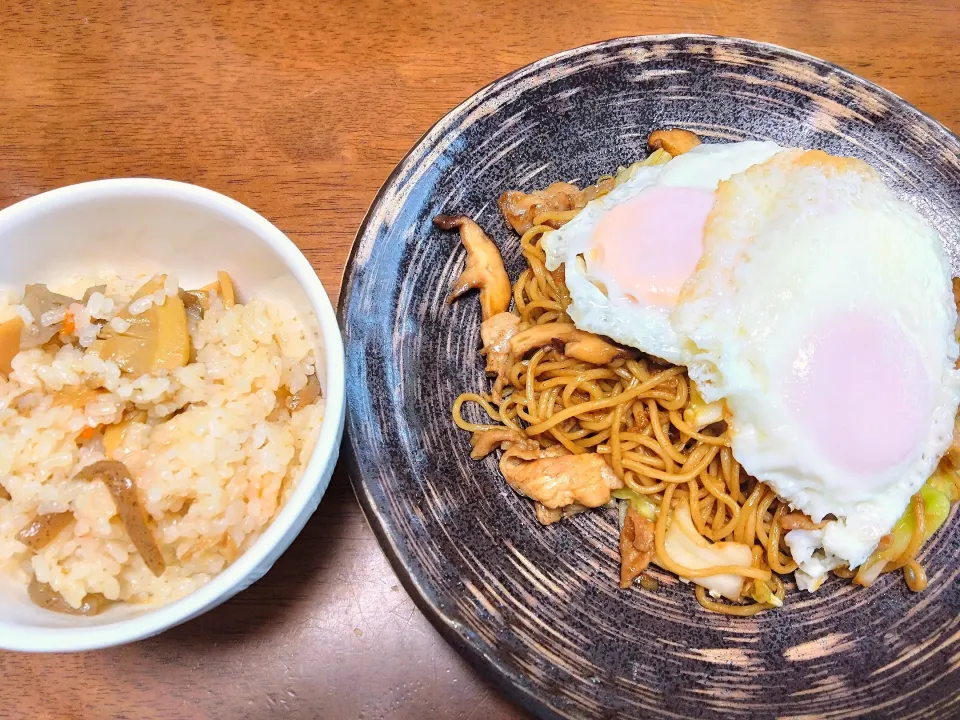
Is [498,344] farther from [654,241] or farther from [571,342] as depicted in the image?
[654,241]

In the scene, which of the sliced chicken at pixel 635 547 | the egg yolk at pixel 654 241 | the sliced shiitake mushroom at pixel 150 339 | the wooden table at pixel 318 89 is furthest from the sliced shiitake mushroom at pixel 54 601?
the egg yolk at pixel 654 241

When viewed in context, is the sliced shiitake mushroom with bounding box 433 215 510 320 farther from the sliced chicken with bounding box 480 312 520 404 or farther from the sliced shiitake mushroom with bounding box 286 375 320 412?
the sliced shiitake mushroom with bounding box 286 375 320 412

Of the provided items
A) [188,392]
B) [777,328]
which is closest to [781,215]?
[777,328]

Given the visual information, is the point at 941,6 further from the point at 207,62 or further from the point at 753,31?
the point at 207,62

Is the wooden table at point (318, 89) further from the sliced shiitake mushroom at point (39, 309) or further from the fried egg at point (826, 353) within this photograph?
the fried egg at point (826, 353)

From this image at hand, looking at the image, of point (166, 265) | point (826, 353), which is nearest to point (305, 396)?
point (166, 265)
